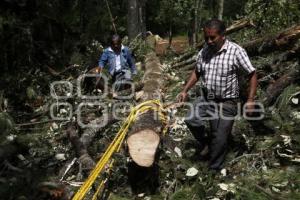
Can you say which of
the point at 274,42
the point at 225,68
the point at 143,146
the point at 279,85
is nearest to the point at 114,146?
the point at 143,146

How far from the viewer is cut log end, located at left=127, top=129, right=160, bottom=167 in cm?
529

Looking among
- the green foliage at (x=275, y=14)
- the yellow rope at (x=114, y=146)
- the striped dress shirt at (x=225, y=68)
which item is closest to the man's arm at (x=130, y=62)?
the green foliage at (x=275, y=14)

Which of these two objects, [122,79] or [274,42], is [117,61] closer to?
[122,79]

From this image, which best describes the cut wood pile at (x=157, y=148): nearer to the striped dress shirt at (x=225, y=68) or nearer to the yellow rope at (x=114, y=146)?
the yellow rope at (x=114, y=146)

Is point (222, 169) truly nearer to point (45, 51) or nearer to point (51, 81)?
point (51, 81)

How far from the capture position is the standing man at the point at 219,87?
5551mm

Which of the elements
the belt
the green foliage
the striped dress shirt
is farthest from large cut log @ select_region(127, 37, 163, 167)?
the green foliage

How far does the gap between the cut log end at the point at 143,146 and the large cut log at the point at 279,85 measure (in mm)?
2136

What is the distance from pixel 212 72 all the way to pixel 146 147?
117cm

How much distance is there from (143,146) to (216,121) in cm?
97

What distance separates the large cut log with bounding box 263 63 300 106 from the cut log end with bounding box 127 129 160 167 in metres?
2.14

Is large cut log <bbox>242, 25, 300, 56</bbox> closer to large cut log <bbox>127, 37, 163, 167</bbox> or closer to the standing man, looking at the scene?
the standing man

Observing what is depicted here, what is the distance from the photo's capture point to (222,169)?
5801 millimetres

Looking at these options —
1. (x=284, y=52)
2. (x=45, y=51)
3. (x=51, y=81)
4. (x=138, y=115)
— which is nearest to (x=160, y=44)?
(x=45, y=51)
